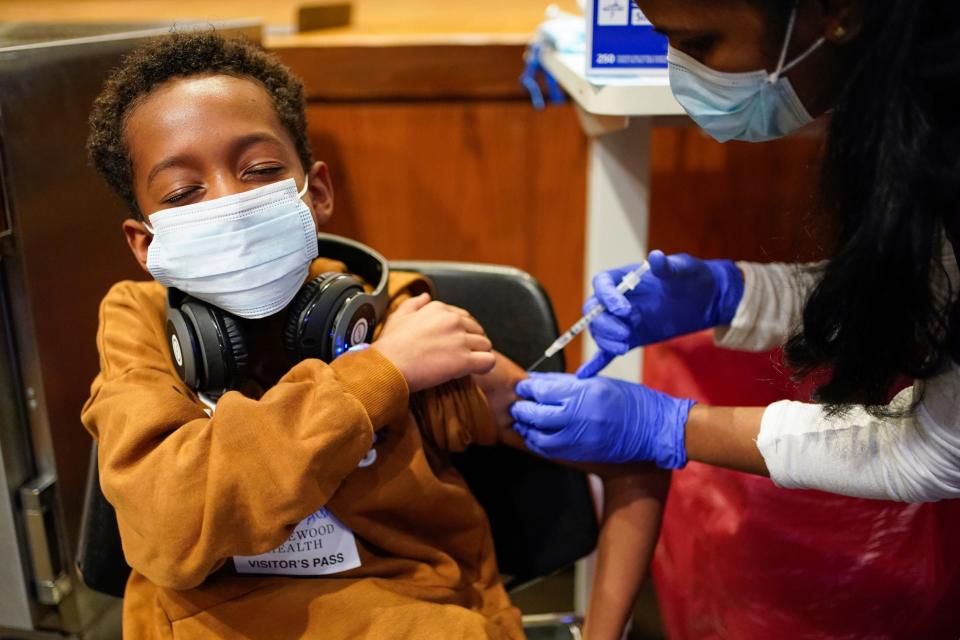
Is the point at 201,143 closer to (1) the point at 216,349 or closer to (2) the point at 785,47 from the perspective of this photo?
(1) the point at 216,349

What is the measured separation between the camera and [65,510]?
1.51m

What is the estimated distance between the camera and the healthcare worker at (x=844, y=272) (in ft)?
2.67

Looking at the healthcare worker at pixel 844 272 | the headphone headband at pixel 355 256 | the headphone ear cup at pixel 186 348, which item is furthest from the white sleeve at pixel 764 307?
the headphone ear cup at pixel 186 348

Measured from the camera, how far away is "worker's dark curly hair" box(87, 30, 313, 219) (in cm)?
112

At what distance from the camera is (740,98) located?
104 cm

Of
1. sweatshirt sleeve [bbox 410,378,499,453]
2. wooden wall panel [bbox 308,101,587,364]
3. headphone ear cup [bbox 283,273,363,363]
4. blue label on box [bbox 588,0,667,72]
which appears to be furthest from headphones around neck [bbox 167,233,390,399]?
wooden wall panel [bbox 308,101,587,364]

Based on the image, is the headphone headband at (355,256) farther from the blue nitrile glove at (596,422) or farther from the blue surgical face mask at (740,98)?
the blue surgical face mask at (740,98)

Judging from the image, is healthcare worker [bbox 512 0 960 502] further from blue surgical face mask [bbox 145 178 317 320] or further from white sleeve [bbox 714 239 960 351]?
blue surgical face mask [bbox 145 178 317 320]

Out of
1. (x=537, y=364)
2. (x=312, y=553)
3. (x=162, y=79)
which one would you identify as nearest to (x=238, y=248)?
(x=162, y=79)

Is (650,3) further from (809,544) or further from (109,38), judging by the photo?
(109,38)

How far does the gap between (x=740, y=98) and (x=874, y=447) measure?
45 cm

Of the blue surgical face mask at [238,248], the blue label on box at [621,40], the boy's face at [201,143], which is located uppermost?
the blue label on box at [621,40]

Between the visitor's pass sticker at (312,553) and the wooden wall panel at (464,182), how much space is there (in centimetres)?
161

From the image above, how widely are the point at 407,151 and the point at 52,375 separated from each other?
52.4 inches
